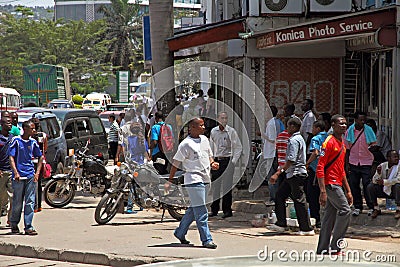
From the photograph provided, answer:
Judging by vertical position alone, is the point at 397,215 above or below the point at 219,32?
below

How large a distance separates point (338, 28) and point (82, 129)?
10.6 metres

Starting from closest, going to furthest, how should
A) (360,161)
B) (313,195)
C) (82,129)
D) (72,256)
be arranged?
(72,256), (313,195), (360,161), (82,129)

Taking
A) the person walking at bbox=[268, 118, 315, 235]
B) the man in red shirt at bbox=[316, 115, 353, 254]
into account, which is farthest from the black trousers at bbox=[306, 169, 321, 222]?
the man in red shirt at bbox=[316, 115, 353, 254]

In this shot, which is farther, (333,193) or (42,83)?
(42,83)

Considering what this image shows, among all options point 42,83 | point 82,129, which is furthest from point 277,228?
point 42,83

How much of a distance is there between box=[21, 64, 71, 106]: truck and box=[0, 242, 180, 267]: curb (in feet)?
136

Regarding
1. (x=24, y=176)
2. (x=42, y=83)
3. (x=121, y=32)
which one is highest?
(x=121, y=32)

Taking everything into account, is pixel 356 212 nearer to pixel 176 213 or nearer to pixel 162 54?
pixel 176 213

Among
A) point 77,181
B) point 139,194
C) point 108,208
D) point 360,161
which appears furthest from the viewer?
point 77,181

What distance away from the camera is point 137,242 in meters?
11.5

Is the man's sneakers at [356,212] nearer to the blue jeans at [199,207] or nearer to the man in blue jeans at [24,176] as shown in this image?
the blue jeans at [199,207]

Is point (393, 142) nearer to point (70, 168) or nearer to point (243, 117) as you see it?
point (243, 117)

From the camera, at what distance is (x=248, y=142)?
57.4ft

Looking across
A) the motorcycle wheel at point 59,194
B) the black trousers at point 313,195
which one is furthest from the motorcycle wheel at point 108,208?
the black trousers at point 313,195
